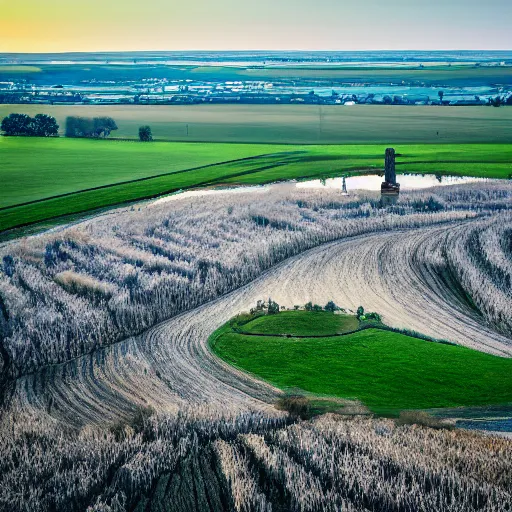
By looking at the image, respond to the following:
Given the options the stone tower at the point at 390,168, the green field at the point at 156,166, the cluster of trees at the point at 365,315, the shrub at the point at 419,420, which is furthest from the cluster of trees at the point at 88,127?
the shrub at the point at 419,420

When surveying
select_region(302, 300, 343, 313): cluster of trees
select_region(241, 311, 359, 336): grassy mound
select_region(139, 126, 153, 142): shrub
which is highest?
→ select_region(139, 126, 153, 142): shrub

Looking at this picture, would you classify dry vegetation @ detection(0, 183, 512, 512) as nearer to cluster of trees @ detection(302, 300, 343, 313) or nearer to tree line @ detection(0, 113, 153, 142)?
cluster of trees @ detection(302, 300, 343, 313)

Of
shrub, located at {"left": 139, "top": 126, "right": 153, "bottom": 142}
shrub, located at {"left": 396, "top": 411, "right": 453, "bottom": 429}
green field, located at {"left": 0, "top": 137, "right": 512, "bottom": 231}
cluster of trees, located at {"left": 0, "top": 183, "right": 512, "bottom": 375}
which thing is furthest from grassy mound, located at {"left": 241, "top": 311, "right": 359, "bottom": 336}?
shrub, located at {"left": 139, "top": 126, "right": 153, "bottom": 142}

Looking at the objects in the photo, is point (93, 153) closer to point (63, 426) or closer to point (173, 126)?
point (173, 126)

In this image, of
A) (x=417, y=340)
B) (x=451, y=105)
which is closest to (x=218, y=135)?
(x=451, y=105)

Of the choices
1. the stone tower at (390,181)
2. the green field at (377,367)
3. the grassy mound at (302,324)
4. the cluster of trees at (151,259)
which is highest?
the stone tower at (390,181)

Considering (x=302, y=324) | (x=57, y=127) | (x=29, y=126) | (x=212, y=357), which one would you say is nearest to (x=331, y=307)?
(x=302, y=324)

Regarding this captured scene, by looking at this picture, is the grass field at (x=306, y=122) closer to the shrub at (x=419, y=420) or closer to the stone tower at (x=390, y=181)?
the stone tower at (x=390, y=181)

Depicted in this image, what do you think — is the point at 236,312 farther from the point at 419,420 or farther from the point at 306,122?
the point at 306,122
